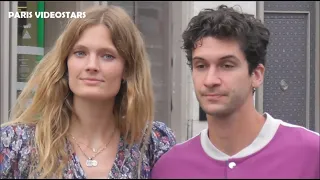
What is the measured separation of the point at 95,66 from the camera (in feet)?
8.91

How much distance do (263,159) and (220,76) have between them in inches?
15.9

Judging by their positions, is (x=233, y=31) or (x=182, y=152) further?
(x=182, y=152)

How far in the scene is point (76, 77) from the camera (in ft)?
9.14

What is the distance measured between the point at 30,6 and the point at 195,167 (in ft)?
12.1

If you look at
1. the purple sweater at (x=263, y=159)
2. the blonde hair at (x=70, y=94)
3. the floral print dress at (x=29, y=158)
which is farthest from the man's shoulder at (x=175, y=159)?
the blonde hair at (x=70, y=94)

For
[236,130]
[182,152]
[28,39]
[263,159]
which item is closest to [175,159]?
[182,152]

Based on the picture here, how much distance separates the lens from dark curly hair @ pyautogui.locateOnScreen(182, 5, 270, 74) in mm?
2641

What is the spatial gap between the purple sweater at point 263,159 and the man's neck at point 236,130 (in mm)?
29

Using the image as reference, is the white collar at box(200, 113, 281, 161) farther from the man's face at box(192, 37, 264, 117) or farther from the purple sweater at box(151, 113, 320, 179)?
the man's face at box(192, 37, 264, 117)

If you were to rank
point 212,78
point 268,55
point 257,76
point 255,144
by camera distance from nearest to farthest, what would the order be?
point 212,78 < point 255,144 < point 257,76 < point 268,55

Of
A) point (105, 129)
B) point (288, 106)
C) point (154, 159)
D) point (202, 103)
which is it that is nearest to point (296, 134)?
point (202, 103)

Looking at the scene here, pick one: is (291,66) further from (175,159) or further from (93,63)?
(93,63)

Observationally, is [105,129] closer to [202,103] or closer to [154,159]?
[154,159]

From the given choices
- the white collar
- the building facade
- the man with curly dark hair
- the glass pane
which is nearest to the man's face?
the man with curly dark hair
